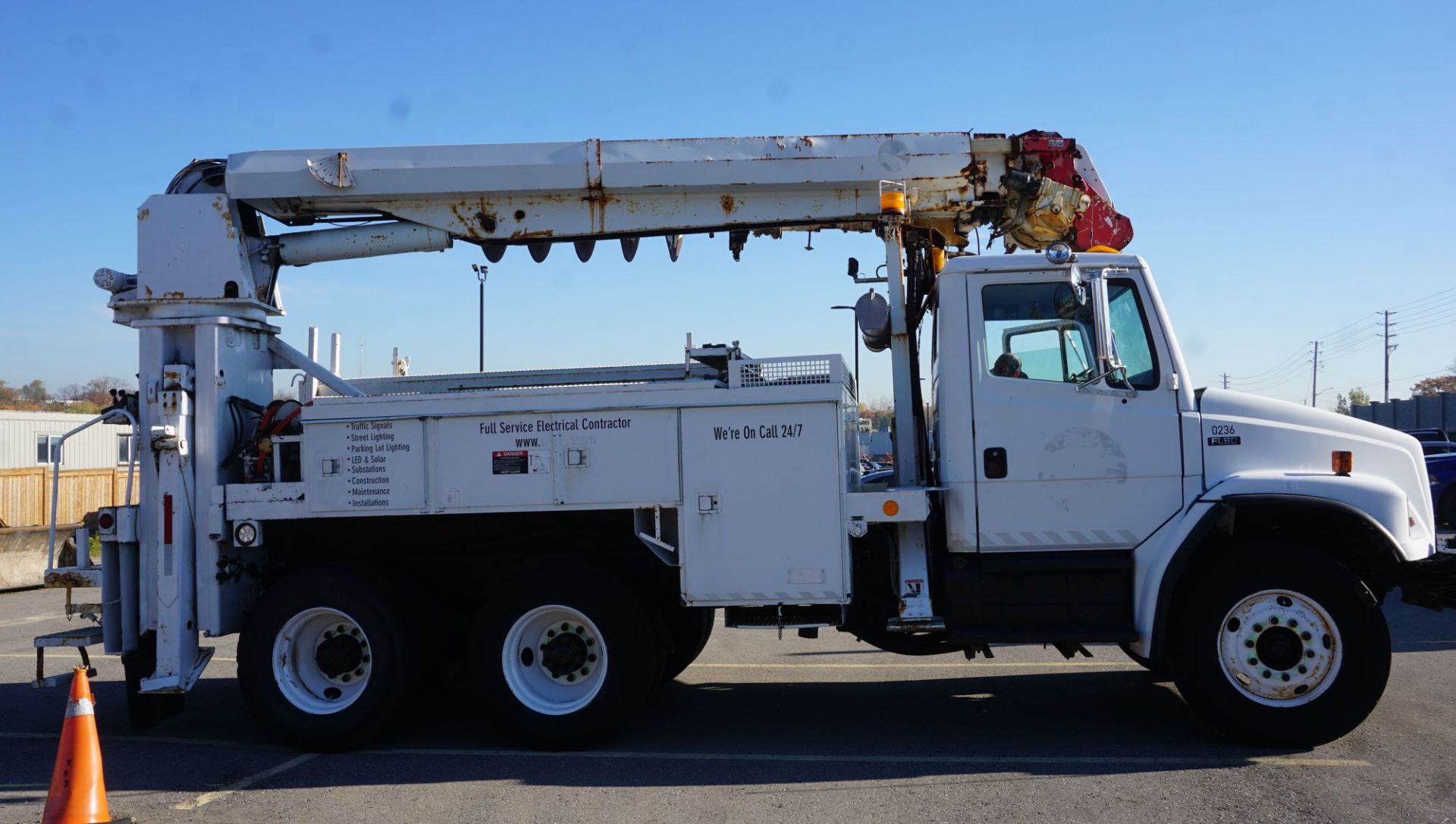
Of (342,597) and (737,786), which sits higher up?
(342,597)

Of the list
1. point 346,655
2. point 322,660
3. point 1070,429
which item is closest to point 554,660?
point 346,655

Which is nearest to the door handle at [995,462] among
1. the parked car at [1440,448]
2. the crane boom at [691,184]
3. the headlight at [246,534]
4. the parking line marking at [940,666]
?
the crane boom at [691,184]

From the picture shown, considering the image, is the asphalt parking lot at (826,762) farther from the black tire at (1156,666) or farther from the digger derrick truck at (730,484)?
the digger derrick truck at (730,484)

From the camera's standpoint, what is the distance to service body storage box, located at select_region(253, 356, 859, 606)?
6.58 m

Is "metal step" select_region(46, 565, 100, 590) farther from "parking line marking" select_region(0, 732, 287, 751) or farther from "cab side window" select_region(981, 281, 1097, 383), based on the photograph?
"cab side window" select_region(981, 281, 1097, 383)

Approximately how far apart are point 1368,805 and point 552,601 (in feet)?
14.9

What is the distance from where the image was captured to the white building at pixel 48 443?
3353 cm

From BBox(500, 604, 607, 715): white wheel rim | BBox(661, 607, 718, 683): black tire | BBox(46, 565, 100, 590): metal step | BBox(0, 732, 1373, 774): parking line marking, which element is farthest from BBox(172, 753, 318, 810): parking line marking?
BBox(661, 607, 718, 683): black tire

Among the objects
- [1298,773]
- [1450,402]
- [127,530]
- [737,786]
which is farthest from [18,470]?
[1450,402]

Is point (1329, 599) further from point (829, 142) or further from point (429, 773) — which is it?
point (429, 773)

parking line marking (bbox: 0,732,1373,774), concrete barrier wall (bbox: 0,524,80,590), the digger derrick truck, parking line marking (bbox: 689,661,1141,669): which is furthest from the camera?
concrete barrier wall (bbox: 0,524,80,590)

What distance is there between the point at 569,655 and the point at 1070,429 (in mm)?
3381

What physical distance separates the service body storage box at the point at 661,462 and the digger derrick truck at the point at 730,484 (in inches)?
0.8

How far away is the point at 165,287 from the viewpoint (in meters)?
7.23
